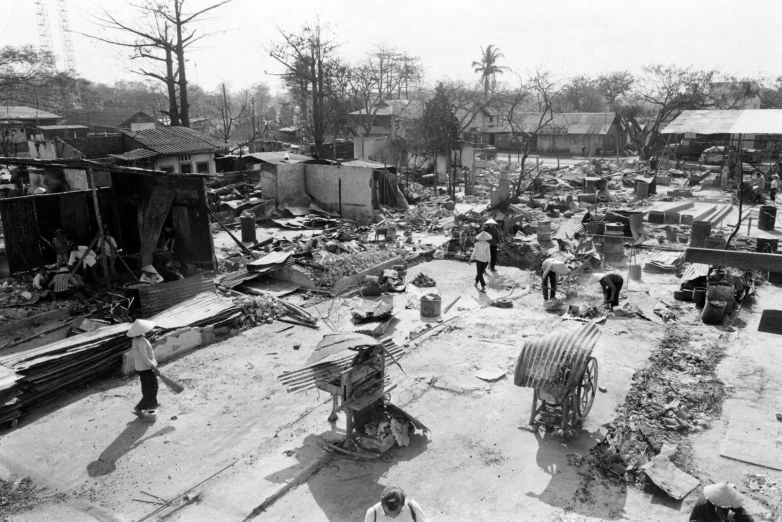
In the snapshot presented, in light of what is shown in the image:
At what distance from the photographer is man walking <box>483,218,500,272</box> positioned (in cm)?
1477

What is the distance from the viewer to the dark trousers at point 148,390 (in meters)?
8.09

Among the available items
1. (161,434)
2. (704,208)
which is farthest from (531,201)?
(161,434)

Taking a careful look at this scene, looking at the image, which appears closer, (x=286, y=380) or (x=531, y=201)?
(x=286, y=380)

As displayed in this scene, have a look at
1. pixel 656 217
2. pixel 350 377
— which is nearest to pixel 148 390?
pixel 350 377

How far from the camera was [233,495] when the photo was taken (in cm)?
643

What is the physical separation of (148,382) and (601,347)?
7.09 meters

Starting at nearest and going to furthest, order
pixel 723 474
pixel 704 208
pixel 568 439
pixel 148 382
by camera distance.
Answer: pixel 723 474 → pixel 568 439 → pixel 148 382 → pixel 704 208

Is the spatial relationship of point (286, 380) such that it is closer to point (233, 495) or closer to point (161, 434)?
point (233, 495)

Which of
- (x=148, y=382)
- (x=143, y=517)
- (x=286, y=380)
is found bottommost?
(x=143, y=517)

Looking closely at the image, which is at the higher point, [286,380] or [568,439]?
[286,380]

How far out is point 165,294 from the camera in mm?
11797

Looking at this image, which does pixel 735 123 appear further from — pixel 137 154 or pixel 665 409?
pixel 137 154

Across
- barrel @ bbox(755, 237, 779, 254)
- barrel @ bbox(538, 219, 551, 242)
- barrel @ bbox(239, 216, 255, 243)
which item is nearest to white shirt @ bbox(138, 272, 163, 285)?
barrel @ bbox(239, 216, 255, 243)

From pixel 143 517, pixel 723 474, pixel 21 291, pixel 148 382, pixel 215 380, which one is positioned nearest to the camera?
pixel 143 517
